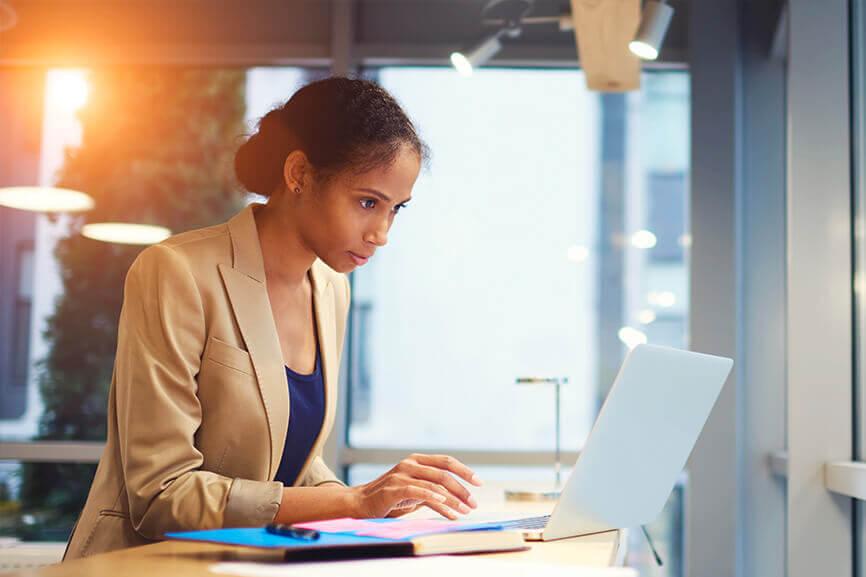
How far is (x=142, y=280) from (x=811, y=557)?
195 cm

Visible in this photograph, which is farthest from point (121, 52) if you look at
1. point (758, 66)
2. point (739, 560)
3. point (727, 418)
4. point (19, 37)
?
point (739, 560)

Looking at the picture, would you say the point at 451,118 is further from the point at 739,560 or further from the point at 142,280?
the point at 142,280

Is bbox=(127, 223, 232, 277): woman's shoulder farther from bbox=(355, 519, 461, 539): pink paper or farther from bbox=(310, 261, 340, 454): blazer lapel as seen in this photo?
bbox=(355, 519, 461, 539): pink paper

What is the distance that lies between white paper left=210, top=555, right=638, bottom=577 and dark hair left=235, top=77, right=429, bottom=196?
81 cm

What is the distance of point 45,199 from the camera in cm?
434

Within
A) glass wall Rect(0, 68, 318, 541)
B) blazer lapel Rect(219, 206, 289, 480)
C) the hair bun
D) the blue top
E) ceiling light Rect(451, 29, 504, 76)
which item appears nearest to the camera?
blazer lapel Rect(219, 206, 289, 480)

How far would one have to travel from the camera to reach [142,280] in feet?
5.12

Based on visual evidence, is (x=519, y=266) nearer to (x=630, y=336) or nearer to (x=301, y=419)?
(x=630, y=336)

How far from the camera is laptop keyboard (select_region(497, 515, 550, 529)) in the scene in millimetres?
1481

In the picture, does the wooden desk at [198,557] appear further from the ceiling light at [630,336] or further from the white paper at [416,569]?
the ceiling light at [630,336]

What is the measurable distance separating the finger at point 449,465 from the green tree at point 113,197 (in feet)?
10.0

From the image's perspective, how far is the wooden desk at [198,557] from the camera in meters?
1.08

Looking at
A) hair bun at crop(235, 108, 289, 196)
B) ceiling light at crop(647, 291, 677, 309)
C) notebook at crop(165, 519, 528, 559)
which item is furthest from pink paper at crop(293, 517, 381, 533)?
ceiling light at crop(647, 291, 677, 309)

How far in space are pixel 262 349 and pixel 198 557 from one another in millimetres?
499
